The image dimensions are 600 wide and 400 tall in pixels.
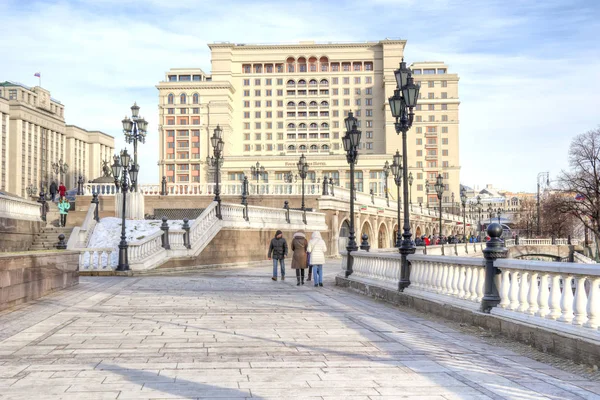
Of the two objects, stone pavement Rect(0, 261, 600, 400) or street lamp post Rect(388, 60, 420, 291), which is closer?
stone pavement Rect(0, 261, 600, 400)

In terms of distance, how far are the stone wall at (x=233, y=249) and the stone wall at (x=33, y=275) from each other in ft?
33.9

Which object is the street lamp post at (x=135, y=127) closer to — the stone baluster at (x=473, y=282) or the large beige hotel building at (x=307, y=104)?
the stone baluster at (x=473, y=282)

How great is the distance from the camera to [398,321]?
1102 centimetres

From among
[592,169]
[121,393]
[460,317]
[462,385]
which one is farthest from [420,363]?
[592,169]

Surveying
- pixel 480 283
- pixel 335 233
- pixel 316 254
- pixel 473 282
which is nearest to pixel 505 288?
pixel 480 283

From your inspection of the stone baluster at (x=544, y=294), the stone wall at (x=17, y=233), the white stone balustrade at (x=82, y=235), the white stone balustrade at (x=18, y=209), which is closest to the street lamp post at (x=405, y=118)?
the stone baluster at (x=544, y=294)

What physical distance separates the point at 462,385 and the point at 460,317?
15.4 feet

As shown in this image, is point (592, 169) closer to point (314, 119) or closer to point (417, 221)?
point (417, 221)

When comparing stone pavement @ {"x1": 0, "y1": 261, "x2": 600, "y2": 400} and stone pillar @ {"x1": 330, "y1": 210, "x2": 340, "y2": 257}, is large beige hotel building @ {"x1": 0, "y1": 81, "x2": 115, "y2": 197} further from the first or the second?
stone pavement @ {"x1": 0, "y1": 261, "x2": 600, "y2": 400}

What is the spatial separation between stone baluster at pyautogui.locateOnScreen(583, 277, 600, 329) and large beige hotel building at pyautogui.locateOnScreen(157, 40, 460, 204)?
115020mm

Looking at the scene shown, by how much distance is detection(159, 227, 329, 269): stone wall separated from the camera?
2933cm

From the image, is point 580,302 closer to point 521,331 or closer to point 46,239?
point 521,331

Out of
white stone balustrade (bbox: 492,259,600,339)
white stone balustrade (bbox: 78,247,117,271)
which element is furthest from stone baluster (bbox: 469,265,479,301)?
white stone balustrade (bbox: 78,247,117,271)

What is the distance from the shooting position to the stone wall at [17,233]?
26.3 meters
